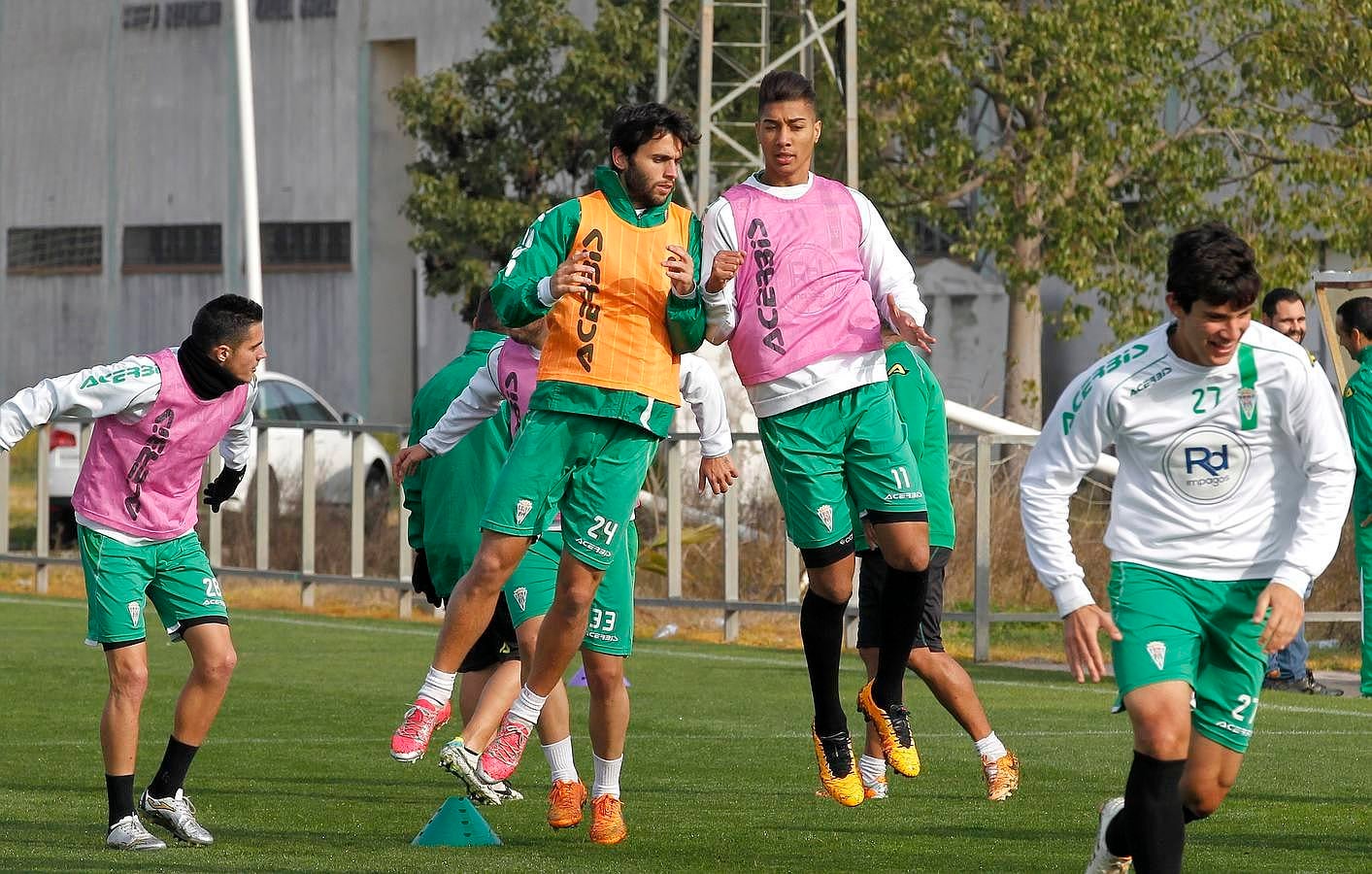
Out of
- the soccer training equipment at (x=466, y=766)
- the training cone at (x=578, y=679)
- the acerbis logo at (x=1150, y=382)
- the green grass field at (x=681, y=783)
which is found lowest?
the training cone at (x=578, y=679)

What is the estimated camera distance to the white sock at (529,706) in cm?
809

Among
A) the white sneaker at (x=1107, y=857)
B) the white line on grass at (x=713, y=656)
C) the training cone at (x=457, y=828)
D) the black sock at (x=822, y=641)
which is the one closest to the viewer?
the white sneaker at (x=1107, y=857)

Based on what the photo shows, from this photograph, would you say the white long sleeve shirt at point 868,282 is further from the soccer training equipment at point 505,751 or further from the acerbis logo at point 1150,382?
the acerbis logo at point 1150,382

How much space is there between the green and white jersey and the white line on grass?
272 inches

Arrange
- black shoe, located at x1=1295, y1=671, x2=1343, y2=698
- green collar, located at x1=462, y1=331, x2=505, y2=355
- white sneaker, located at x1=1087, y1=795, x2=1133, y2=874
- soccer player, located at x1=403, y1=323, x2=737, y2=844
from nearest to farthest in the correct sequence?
white sneaker, located at x1=1087, y1=795, x2=1133, y2=874 → soccer player, located at x1=403, y1=323, x2=737, y2=844 → green collar, located at x1=462, y1=331, x2=505, y2=355 → black shoe, located at x1=1295, y1=671, x2=1343, y2=698

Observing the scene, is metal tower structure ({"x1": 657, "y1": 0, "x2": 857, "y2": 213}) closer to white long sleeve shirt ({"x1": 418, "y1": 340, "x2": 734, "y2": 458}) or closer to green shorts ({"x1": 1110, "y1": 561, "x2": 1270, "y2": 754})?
white long sleeve shirt ({"x1": 418, "y1": 340, "x2": 734, "y2": 458})

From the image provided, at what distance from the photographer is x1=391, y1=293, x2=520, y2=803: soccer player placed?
9.14 meters

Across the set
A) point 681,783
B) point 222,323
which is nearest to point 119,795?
point 222,323

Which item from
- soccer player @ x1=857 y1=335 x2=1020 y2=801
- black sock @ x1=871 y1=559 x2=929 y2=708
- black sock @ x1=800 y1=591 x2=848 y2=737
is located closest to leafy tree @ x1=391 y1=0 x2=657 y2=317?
soccer player @ x1=857 y1=335 x2=1020 y2=801

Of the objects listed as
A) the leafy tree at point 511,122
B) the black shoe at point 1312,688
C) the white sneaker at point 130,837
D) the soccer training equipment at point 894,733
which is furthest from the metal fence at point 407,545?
the leafy tree at point 511,122

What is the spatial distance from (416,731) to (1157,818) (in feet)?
8.80

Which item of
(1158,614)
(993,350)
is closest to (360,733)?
(1158,614)

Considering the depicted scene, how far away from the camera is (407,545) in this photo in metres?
19.3

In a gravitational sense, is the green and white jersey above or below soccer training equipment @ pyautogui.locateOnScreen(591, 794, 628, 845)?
above
